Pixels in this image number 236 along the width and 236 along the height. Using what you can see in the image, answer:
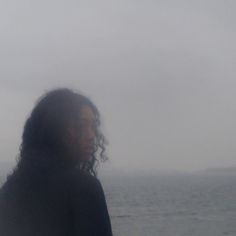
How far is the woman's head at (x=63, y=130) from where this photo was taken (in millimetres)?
2102

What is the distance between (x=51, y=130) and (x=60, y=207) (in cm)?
35

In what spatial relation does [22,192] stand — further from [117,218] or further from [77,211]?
[117,218]

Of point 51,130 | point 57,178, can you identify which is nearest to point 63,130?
point 51,130

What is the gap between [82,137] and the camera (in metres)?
2.12

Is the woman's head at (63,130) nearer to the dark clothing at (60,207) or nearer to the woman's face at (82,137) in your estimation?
the woman's face at (82,137)

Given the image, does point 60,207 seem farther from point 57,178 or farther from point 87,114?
point 87,114

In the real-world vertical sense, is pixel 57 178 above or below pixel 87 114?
below

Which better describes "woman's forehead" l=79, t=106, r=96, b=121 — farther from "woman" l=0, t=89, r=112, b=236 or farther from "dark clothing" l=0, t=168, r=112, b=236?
"dark clothing" l=0, t=168, r=112, b=236

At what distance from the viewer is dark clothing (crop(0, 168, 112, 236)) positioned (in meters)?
1.93

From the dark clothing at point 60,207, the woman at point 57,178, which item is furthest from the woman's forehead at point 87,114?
the dark clothing at point 60,207

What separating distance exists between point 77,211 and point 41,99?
0.60 m

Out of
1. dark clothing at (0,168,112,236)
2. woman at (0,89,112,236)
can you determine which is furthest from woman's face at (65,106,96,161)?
dark clothing at (0,168,112,236)

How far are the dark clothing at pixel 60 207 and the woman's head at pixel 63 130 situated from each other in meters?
0.11

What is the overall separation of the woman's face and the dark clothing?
10cm
